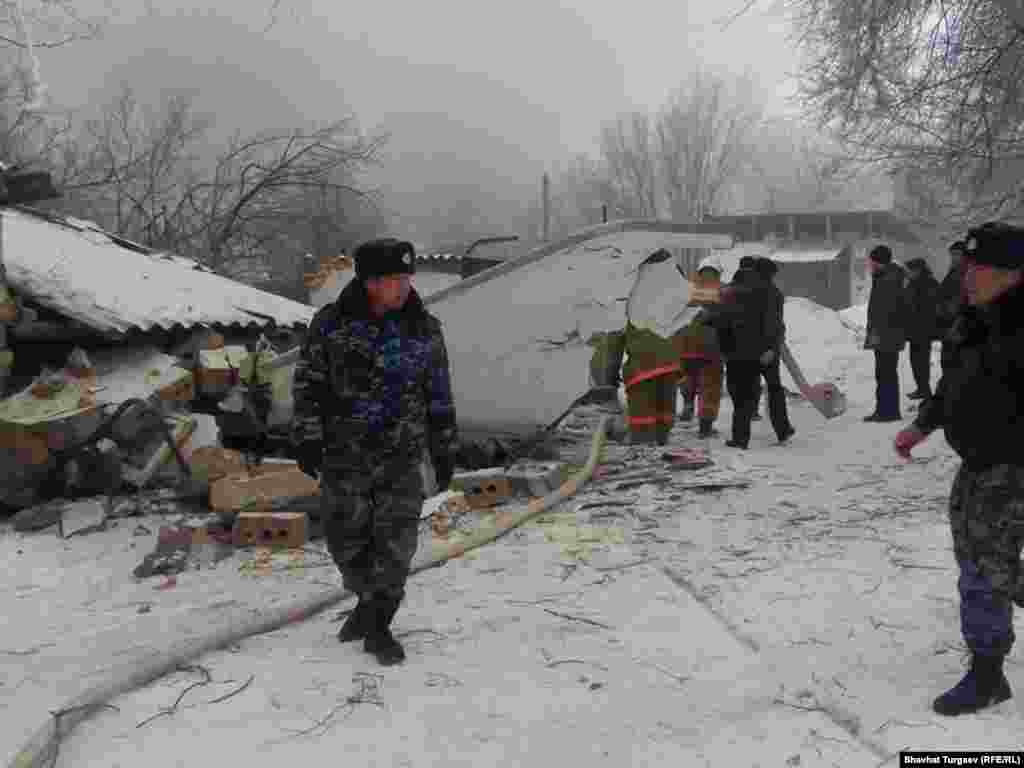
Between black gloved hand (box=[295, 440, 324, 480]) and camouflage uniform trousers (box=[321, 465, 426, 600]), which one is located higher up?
black gloved hand (box=[295, 440, 324, 480])

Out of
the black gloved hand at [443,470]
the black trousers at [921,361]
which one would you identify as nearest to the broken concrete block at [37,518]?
the black gloved hand at [443,470]

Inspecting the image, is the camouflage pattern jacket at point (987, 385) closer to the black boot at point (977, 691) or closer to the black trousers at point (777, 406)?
the black boot at point (977, 691)

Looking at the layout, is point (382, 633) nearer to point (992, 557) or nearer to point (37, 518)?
point (992, 557)

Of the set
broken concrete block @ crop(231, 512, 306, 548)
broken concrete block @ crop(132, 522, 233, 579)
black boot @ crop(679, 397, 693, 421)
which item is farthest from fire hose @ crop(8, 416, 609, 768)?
black boot @ crop(679, 397, 693, 421)

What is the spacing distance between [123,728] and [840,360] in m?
15.0

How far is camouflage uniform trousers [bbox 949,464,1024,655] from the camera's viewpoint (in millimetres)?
2654

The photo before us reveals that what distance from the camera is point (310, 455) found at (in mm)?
3410

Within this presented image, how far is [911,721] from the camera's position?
2693mm

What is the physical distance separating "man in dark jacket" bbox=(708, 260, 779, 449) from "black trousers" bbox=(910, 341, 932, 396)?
2.48 metres

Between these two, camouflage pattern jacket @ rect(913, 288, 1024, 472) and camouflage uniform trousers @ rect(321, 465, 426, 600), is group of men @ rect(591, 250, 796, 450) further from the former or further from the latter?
camouflage pattern jacket @ rect(913, 288, 1024, 472)

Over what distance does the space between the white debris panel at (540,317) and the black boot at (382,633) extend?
4.33m

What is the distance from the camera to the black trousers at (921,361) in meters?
8.93

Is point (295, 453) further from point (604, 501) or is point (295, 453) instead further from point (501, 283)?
point (501, 283)

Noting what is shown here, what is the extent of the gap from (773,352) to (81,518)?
618 centimetres
